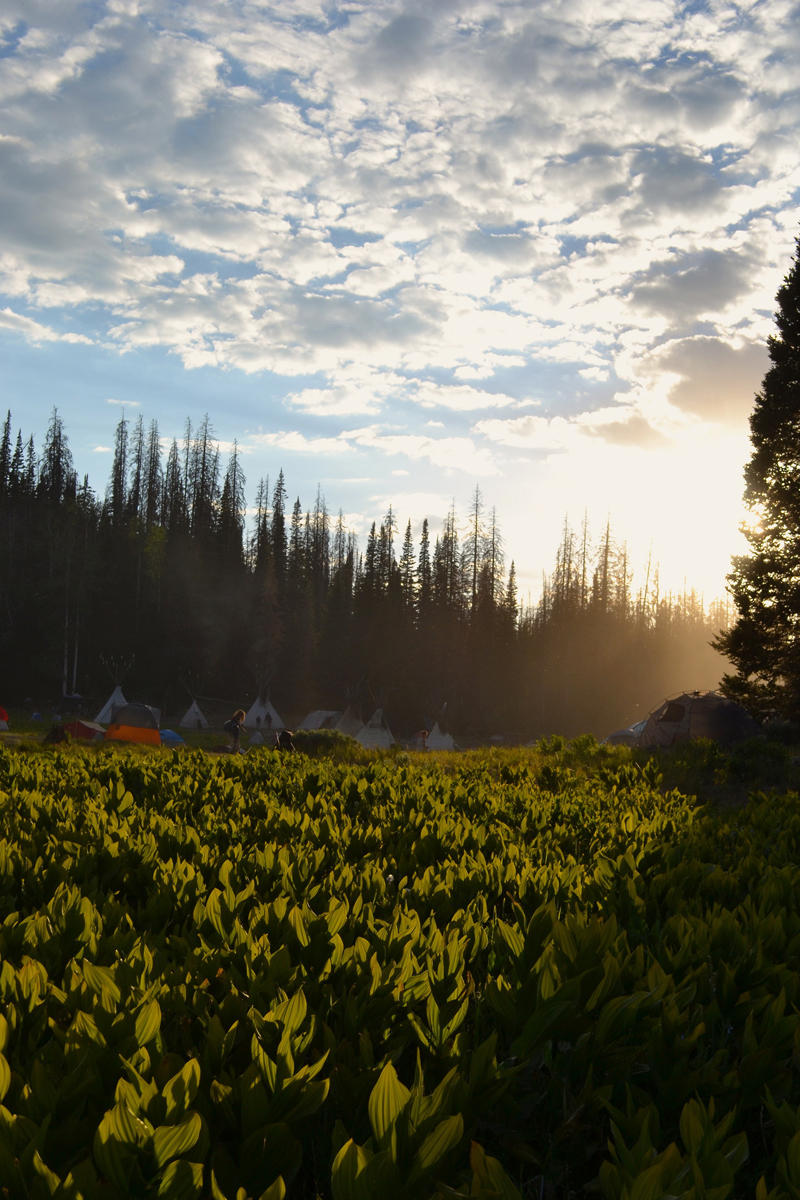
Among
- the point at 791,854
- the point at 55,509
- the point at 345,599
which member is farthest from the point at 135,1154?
the point at 55,509

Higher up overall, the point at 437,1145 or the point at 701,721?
the point at 701,721

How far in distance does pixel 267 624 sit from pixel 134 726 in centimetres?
2740

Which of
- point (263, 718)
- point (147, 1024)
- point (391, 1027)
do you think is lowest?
point (263, 718)

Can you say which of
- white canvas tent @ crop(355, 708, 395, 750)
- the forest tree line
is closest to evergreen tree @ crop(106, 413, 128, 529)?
the forest tree line

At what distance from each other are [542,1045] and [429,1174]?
0.75 m

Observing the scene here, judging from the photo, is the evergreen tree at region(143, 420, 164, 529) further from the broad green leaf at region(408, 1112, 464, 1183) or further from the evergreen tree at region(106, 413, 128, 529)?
the broad green leaf at region(408, 1112, 464, 1183)

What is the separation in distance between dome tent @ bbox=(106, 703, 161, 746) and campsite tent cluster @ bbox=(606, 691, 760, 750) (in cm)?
1985

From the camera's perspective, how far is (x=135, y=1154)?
5.40ft

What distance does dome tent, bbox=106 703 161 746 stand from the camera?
104ft

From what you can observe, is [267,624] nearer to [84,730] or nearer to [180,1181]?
[84,730]

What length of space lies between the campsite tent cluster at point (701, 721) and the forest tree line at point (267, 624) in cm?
2476

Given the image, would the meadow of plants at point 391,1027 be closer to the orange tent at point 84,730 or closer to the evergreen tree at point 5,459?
the orange tent at point 84,730

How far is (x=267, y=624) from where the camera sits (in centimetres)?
6028

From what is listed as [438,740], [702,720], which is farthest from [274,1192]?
[438,740]
